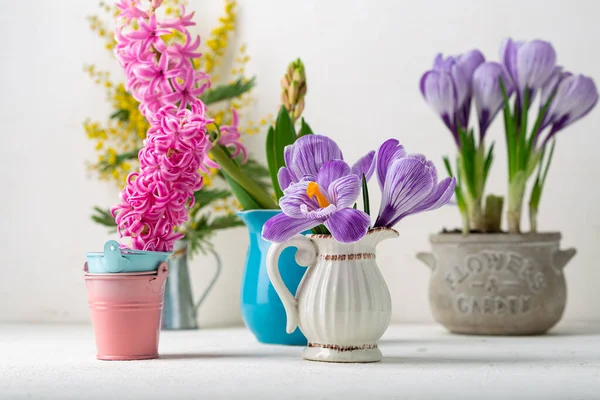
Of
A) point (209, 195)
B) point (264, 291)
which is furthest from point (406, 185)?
point (209, 195)

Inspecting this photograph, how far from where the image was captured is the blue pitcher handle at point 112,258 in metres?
0.77

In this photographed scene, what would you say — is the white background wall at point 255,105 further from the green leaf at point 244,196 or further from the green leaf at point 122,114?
the green leaf at point 244,196

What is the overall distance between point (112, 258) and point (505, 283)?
589 mm

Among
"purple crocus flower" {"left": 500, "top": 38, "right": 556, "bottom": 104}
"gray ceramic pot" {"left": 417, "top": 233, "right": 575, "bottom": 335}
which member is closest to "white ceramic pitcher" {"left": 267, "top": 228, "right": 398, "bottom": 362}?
"gray ceramic pot" {"left": 417, "top": 233, "right": 575, "bottom": 335}

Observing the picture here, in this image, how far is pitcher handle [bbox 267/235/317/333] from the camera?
30.8 inches

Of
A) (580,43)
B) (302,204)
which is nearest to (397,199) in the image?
(302,204)

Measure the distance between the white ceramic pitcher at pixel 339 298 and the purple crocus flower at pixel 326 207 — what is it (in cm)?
4

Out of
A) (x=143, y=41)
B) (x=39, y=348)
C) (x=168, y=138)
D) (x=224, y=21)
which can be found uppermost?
(x=224, y=21)

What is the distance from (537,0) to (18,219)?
1.06m

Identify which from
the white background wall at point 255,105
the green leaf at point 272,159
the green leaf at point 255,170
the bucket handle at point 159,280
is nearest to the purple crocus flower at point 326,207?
the bucket handle at point 159,280

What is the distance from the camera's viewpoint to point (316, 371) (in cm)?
71

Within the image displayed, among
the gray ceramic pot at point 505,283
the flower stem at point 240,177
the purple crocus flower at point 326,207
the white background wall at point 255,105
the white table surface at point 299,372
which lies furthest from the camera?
the white background wall at point 255,105

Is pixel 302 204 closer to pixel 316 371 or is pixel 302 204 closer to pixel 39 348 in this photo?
pixel 316 371

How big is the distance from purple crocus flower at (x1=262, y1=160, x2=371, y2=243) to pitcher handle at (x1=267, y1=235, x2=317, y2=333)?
0.03m
